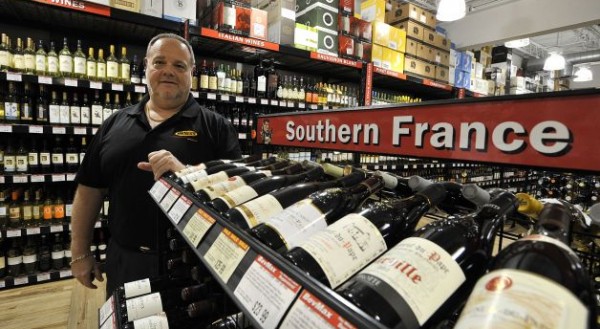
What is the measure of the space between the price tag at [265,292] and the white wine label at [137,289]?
0.71 metres

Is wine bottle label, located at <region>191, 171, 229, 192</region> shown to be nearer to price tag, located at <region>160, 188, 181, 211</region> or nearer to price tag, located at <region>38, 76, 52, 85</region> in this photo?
price tag, located at <region>160, 188, 181, 211</region>

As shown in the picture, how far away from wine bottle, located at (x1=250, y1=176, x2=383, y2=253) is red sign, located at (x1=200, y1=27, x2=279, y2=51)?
7.98 feet

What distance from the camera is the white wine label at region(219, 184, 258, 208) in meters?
0.70

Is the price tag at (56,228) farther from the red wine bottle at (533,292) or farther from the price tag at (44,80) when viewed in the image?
the red wine bottle at (533,292)

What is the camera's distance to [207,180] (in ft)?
2.86

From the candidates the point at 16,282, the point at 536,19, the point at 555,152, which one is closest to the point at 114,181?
the point at 555,152

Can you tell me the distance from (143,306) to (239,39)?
244cm

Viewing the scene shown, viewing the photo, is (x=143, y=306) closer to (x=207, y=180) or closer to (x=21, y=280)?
(x=207, y=180)

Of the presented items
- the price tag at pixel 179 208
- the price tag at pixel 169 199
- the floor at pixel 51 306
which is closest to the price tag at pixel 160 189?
the price tag at pixel 169 199

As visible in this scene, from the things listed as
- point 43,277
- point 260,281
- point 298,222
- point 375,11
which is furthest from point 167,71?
point 375,11

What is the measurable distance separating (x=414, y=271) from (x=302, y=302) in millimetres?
131

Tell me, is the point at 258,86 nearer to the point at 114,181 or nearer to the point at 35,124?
A: the point at 35,124

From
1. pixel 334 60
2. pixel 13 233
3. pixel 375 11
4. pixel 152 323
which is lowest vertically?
pixel 13 233

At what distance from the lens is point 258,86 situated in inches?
129
